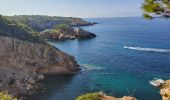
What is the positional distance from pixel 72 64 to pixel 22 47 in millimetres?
14846

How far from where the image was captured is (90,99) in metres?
40.3

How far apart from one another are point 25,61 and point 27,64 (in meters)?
0.91

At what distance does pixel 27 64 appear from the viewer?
75.2 m

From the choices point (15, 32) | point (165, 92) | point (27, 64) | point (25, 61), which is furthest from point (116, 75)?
point (15, 32)

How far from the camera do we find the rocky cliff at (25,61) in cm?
6550

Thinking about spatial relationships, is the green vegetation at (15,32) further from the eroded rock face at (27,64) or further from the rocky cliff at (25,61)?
the eroded rock face at (27,64)

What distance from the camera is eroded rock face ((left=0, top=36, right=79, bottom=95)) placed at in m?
65.2

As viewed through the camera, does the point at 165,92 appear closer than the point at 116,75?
Yes

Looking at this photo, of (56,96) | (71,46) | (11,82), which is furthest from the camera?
(71,46)

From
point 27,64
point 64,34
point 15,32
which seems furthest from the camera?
point 64,34

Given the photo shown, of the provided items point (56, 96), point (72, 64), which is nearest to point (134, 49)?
point (72, 64)

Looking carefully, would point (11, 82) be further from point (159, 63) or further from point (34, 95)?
point (159, 63)

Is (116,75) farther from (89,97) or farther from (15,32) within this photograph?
(89,97)

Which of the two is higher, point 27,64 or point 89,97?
point 89,97
